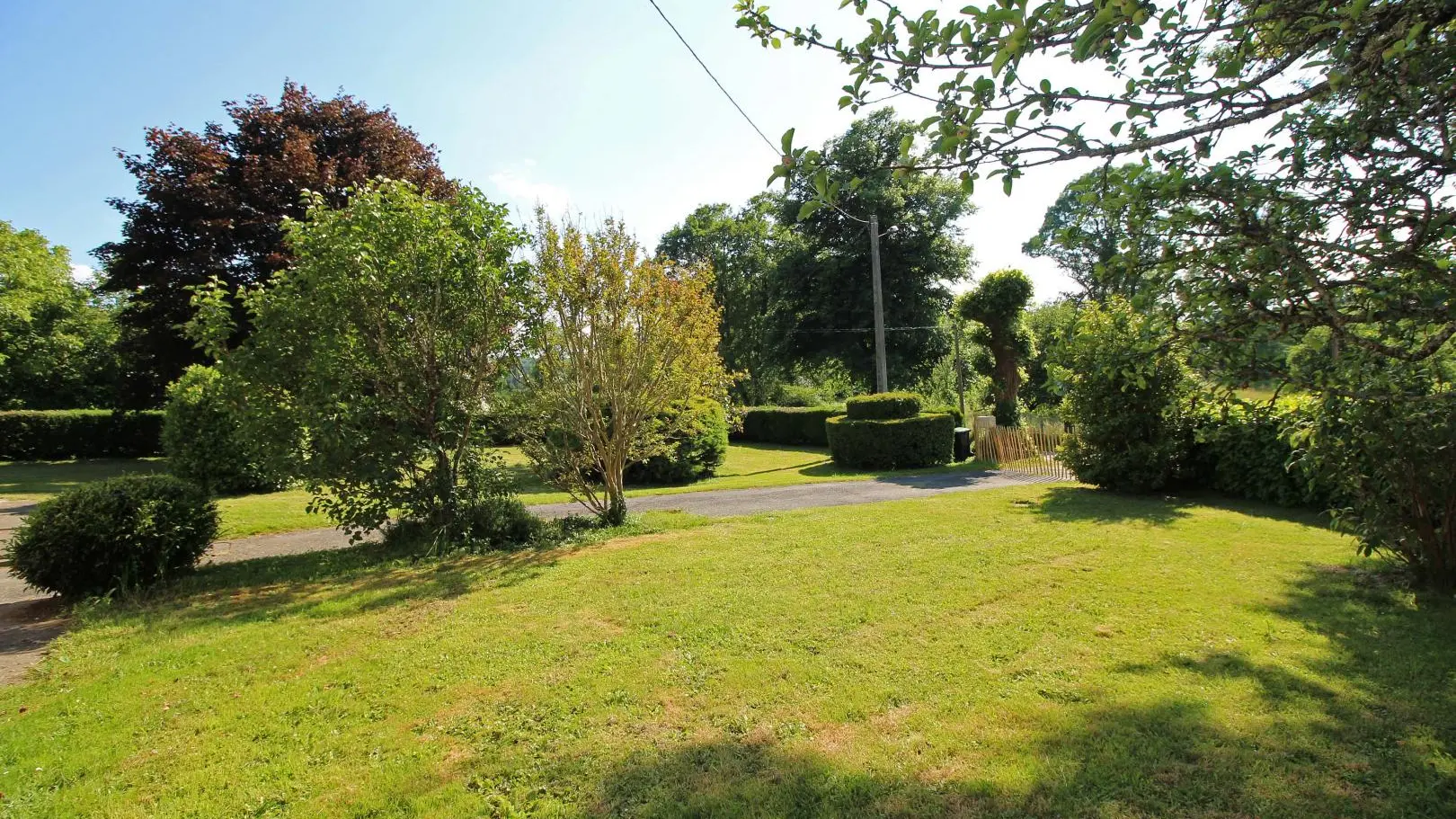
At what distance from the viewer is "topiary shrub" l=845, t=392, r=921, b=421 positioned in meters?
19.2

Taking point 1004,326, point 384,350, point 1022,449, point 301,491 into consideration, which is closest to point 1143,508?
point 1022,449

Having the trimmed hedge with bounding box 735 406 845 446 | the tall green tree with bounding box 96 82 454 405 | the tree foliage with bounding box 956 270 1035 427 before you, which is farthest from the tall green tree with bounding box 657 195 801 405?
the tall green tree with bounding box 96 82 454 405

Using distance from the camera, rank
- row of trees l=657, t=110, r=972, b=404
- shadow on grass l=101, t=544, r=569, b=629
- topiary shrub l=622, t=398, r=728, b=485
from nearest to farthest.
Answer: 1. shadow on grass l=101, t=544, r=569, b=629
2. topiary shrub l=622, t=398, r=728, b=485
3. row of trees l=657, t=110, r=972, b=404

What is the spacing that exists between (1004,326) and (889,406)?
20.0ft

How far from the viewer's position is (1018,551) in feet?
23.9

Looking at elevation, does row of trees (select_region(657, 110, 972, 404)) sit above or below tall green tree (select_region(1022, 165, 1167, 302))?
above

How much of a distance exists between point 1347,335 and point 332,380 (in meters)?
8.52

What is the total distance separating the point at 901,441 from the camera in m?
18.7

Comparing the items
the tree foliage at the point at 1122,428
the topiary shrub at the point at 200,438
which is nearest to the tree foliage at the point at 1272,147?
the tree foliage at the point at 1122,428

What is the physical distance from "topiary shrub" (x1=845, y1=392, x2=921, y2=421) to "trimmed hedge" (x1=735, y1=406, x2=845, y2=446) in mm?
5436

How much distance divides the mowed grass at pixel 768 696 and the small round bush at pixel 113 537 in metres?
0.53

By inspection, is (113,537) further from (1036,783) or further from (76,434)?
(76,434)

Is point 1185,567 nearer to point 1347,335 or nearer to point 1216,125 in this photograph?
point 1347,335

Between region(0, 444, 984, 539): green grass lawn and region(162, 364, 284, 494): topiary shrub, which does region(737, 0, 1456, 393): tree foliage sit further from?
region(162, 364, 284, 494): topiary shrub
